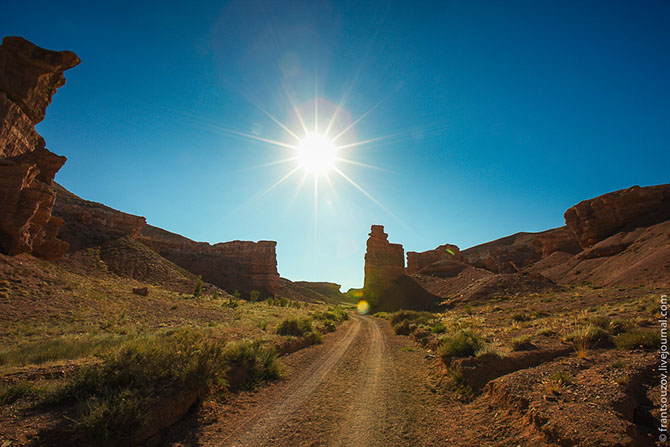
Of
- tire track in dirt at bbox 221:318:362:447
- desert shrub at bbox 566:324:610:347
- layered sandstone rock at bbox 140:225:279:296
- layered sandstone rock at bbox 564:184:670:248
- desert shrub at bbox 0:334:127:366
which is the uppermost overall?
layered sandstone rock at bbox 564:184:670:248

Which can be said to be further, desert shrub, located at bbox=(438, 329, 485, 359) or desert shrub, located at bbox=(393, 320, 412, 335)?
desert shrub, located at bbox=(393, 320, 412, 335)

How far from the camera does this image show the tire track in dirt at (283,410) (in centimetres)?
562

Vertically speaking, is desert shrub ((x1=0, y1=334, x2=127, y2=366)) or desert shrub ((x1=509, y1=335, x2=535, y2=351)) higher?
desert shrub ((x1=509, y1=335, x2=535, y2=351))

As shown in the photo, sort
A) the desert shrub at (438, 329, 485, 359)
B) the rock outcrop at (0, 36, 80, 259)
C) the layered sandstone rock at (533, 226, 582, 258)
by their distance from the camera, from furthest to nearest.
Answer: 1. the layered sandstone rock at (533, 226, 582, 258)
2. the rock outcrop at (0, 36, 80, 259)
3. the desert shrub at (438, 329, 485, 359)

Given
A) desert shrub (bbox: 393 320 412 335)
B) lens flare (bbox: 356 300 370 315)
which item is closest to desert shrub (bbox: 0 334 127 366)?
desert shrub (bbox: 393 320 412 335)

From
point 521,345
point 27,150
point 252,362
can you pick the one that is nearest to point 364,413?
point 252,362

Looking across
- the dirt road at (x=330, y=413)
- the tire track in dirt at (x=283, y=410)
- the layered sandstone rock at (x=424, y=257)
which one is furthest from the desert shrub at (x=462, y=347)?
the layered sandstone rock at (x=424, y=257)

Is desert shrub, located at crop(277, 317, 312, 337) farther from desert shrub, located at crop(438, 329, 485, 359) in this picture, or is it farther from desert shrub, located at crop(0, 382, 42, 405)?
desert shrub, located at crop(0, 382, 42, 405)

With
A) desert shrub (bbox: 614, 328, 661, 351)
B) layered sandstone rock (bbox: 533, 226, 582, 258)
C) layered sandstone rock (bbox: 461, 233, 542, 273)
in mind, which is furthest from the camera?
layered sandstone rock (bbox: 461, 233, 542, 273)

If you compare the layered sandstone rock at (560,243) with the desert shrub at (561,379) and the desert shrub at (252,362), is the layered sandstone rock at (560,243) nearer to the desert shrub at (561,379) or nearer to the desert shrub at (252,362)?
the desert shrub at (561,379)

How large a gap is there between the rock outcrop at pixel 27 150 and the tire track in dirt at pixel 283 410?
2916 cm

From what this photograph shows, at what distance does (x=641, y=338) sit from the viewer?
7.77m

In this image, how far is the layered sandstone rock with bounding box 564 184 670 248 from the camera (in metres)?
46.4

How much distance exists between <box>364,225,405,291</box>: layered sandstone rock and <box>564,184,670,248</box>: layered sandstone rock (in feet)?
120
